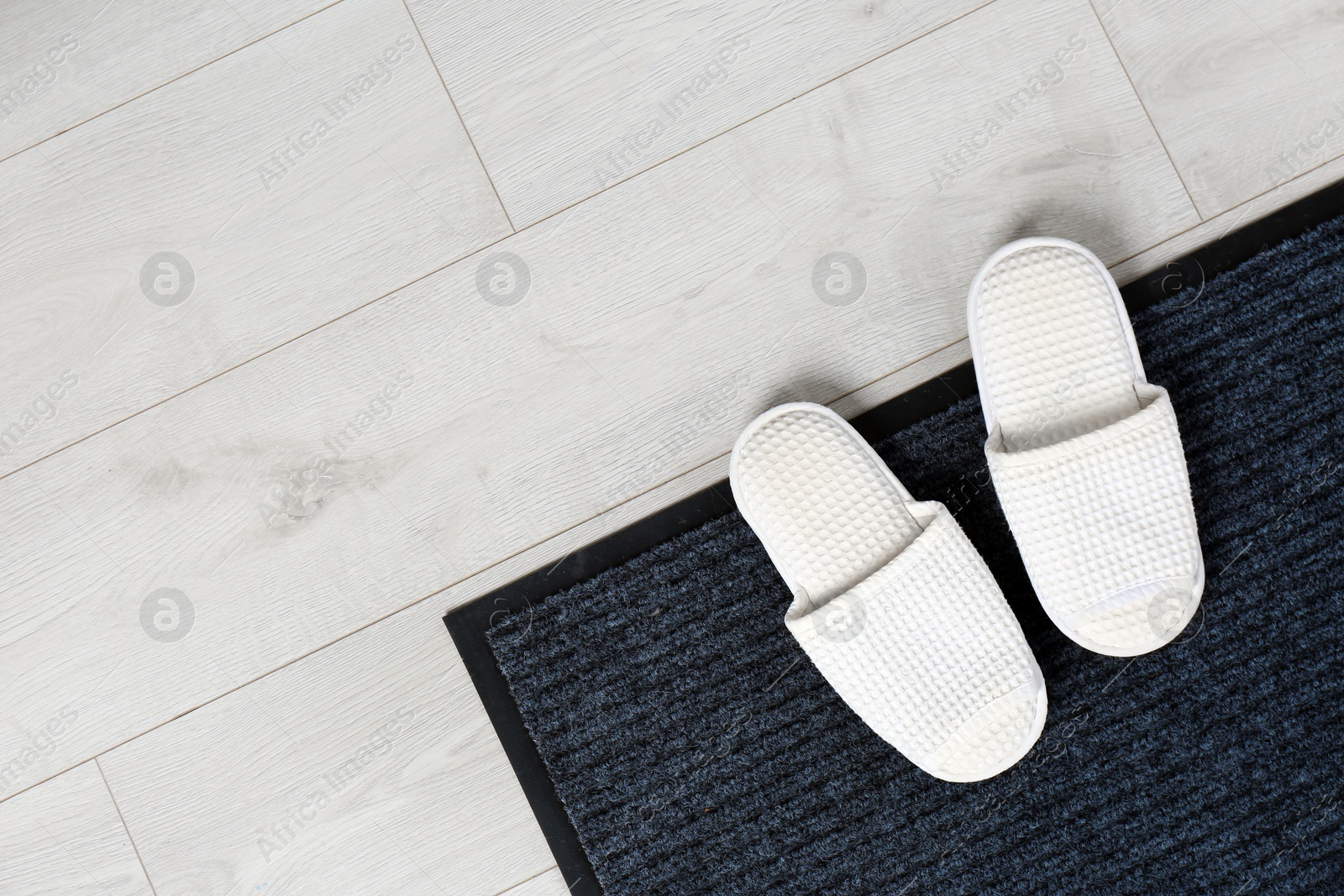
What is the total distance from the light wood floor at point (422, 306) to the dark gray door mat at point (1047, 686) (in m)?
0.06

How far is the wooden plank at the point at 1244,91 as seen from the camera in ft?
2.68

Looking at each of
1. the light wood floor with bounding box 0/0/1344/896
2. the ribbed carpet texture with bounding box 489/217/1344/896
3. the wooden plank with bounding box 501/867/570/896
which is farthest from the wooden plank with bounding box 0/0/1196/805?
the wooden plank with bounding box 501/867/570/896

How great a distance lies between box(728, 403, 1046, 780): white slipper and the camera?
75cm

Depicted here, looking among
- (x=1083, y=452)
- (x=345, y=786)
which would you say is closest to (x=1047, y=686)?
(x=1083, y=452)

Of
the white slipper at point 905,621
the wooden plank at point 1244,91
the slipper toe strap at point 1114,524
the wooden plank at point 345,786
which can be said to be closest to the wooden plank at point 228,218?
the wooden plank at point 345,786

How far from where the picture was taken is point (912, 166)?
0.83 m

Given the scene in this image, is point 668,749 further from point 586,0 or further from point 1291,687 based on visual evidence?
point 586,0

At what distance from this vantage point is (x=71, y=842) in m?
0.84

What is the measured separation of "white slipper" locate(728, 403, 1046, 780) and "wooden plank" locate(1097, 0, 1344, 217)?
463mm

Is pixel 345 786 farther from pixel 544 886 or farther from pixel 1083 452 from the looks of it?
pixel 1083 452

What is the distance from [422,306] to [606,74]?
1.04 ft

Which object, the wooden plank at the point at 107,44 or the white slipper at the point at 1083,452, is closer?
the white slipper at the point at 1083,452

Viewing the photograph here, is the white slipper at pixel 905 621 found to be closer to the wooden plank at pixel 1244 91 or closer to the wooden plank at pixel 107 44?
the wooden plank at pixel 1244 91

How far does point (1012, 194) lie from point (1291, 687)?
57 cm
